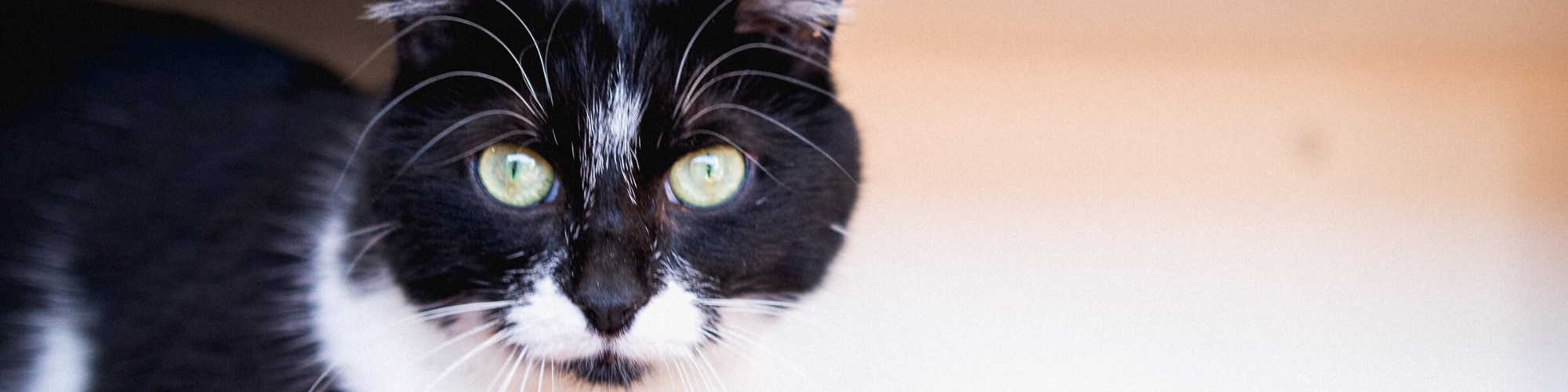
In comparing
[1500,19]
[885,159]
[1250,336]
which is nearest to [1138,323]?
[1250,336]

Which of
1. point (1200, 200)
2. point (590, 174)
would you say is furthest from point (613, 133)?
point (1200, 200)

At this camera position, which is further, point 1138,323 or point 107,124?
point 1138,323

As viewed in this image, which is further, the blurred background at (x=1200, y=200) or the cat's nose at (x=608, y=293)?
the blurred background at (x=1200, y=200)

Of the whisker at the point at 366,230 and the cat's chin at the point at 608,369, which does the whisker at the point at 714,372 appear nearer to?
the cat's chin at the point at 608,369

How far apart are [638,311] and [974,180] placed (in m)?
0.28

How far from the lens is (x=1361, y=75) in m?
0.64

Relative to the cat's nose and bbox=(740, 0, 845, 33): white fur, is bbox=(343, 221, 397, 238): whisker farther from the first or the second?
bbox=(740, 0, 845, 33): white fur

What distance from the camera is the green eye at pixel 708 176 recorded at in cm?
49

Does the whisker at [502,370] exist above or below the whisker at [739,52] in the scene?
below

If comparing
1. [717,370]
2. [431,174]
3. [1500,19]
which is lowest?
[717,370]

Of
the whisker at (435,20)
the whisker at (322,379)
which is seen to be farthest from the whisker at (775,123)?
the whisker at (322,379)

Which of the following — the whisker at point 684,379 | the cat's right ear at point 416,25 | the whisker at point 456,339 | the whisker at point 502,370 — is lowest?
the whisker at point 684,379

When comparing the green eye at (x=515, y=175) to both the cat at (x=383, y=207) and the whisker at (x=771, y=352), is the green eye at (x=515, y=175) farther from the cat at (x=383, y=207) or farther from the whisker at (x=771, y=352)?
the whisker at (x=771, y=352)

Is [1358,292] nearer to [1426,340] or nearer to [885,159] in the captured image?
[1426,340]
